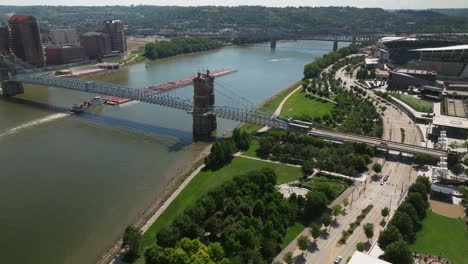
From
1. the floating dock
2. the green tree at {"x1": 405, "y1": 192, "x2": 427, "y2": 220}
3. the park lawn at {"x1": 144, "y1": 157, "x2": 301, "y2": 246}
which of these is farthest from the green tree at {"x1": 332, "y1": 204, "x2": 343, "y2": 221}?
the floating dock

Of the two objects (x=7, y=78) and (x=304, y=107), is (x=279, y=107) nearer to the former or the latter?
(x=304, y=107)

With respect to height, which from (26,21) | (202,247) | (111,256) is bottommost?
(111,256)

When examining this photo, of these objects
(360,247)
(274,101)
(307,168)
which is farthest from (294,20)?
→ (360,247)

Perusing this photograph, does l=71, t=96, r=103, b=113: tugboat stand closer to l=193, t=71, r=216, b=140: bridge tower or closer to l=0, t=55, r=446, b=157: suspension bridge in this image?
l=0, t=55, r=446, b=157: suspension bridge

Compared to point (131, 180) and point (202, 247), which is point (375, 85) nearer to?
point (131, 180)

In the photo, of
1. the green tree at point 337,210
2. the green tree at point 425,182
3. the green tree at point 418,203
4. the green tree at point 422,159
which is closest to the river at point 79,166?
the green tree at point 337,210

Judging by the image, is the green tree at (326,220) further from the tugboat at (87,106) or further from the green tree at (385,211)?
the tugboat at (87,106)

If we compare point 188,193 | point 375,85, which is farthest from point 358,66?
point 188,193
